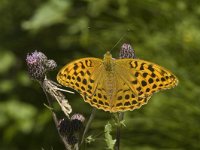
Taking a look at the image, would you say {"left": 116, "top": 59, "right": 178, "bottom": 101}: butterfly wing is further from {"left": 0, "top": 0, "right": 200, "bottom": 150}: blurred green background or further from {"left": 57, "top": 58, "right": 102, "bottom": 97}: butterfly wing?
{"left": 0, "top": 0, "right": 200, "bottom": 150}: blurred green background

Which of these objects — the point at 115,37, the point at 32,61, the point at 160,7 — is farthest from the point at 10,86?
the point at 32,61

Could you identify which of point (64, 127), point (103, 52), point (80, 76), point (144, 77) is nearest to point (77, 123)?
point (64, 127)

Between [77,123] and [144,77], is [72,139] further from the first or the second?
[144,77]

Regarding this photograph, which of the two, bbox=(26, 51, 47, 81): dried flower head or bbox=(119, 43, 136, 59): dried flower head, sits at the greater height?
bbox=(119, 43, 136, 59): dried flower head

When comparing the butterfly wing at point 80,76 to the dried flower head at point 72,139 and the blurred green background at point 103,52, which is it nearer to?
the dried flower head at point 72,139

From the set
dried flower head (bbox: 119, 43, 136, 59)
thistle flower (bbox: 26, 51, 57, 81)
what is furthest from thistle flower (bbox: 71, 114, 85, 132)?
dried flower head (bbox: 119, 43, 136, 59)

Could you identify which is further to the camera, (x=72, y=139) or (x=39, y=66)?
(x=39, y=66)

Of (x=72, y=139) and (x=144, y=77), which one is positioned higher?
(x=144, y=77)
